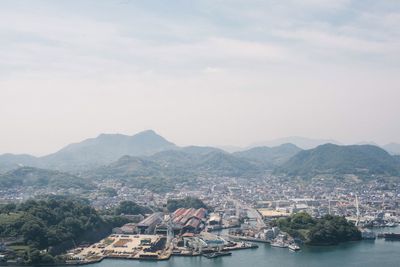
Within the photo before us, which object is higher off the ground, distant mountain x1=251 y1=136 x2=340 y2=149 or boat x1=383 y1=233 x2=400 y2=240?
distant mountain x1=251 y1=136 x2=340 y2=149

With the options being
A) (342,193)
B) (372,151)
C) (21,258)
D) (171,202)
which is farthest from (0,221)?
(372,151)

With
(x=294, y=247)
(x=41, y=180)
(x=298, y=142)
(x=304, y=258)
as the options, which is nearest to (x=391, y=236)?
(x=294, y=247)

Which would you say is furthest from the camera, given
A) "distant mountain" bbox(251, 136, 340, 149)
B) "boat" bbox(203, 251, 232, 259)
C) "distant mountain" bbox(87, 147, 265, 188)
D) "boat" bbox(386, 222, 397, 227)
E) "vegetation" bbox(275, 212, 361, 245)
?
"distant mountain" bbox(251, 136, 340, 149)

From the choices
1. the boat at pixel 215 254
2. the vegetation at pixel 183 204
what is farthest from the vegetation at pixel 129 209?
the boat at pixel 215 254

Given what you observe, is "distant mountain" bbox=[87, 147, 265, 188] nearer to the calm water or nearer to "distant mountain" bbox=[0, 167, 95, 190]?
"distant mountain" bbox=[0, 167, 95, 190]

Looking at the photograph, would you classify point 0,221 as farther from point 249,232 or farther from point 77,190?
point 77,190

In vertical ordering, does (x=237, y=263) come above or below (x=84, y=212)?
below

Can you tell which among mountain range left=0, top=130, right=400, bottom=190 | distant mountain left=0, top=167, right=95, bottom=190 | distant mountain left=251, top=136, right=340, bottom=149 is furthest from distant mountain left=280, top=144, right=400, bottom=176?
distant mountain left=251, top=136, right=340, bottom=149
